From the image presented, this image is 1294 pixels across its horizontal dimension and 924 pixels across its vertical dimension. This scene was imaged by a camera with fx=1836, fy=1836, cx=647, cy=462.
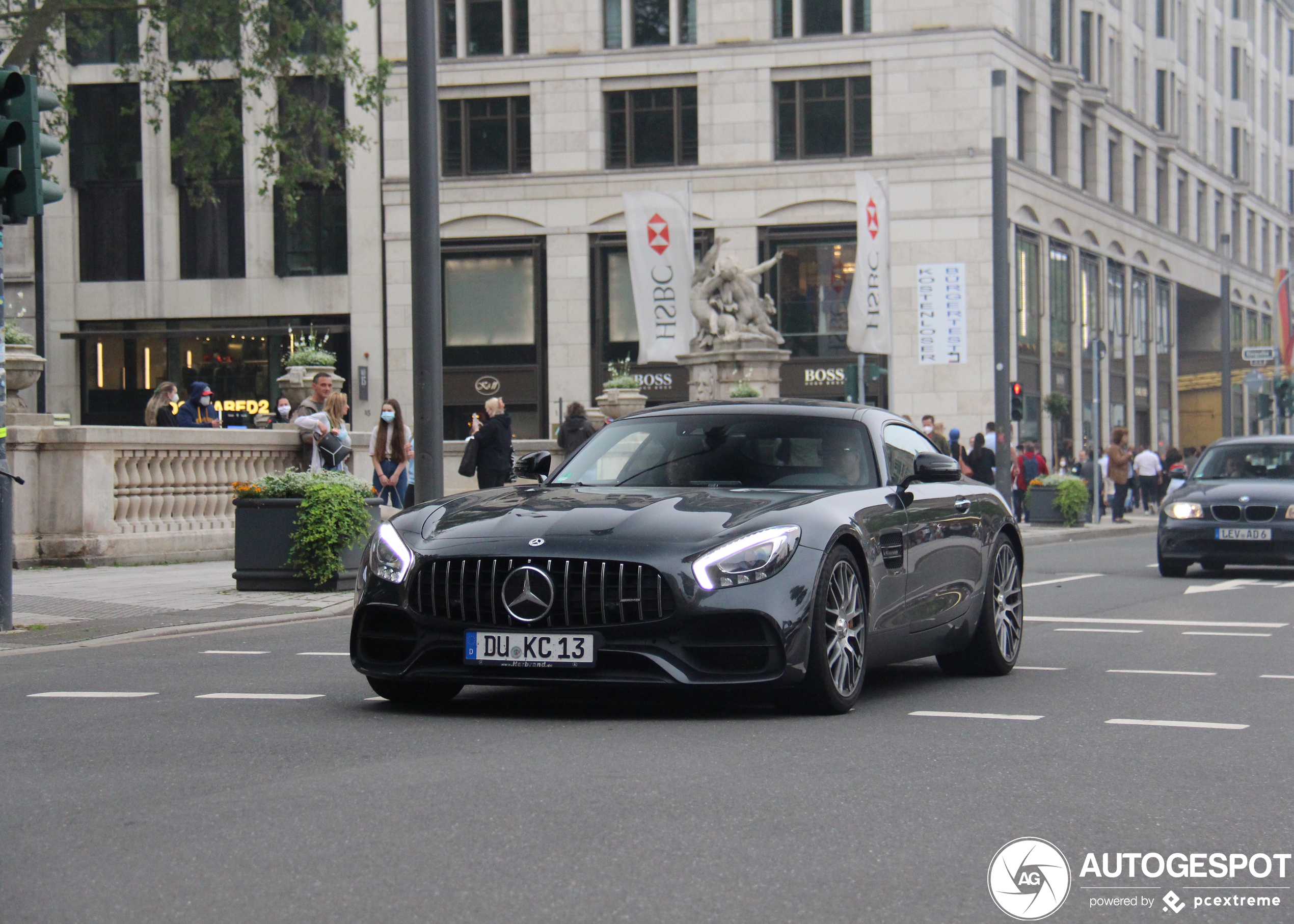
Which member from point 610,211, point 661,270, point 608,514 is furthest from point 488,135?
point 608,514

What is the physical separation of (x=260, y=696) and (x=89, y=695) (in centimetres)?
84

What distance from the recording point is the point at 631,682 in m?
7.10

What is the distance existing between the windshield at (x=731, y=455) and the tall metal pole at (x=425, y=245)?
268 inches

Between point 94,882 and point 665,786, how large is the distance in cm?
187

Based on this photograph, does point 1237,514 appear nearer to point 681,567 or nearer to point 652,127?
point 681,567

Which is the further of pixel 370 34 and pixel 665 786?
pixel 370 34

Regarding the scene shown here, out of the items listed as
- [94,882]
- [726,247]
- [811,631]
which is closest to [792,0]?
[726,247]

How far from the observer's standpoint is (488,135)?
50062mm

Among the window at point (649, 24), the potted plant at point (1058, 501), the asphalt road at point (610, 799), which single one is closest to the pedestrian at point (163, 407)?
the asphalt road at point (610, 799)

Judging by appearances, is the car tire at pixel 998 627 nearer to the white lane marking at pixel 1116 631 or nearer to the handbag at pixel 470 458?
the white lane marking at pixel 1116 631

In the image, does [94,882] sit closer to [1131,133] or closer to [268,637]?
[268,637]

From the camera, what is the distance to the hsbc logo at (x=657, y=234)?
37.0m

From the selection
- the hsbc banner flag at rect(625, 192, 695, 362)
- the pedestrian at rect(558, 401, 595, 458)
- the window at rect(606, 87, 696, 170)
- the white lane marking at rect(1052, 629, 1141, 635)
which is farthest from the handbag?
the window at rect(606, 87, 696, 170)

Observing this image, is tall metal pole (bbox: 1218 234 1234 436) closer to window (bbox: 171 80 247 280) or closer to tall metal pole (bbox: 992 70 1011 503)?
tall metal pole (bbox: 992 70 1011 503)
